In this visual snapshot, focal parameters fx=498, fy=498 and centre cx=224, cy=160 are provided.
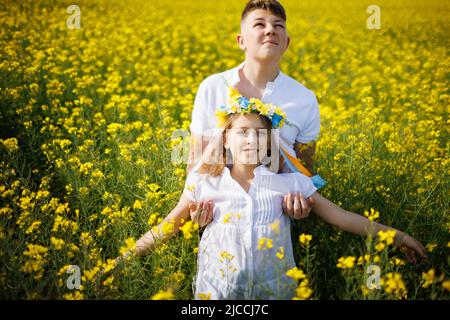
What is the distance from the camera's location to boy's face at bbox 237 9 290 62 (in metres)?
2.79

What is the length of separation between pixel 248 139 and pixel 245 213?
364 mm

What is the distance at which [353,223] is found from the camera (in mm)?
2508

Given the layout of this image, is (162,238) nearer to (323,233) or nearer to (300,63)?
(323,233)

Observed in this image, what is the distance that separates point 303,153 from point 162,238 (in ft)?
3.47

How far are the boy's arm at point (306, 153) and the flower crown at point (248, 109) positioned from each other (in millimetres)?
448

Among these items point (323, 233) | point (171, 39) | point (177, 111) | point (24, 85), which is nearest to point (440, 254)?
point (323, 233)

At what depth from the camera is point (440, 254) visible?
272 cm

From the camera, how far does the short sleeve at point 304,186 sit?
2.55 metres

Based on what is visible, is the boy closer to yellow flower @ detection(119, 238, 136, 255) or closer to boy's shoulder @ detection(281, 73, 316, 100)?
boy's shoulder @ detection(281, 73, 316, 100)

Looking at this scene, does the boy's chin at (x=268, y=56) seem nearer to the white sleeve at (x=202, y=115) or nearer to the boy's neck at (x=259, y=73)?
the boy's neck at (x=259, y=73)

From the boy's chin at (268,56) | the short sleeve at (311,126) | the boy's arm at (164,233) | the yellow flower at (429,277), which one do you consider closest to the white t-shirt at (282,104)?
the short sleeve at (311,126)

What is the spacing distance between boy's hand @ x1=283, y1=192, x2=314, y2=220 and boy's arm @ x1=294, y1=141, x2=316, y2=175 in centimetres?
62

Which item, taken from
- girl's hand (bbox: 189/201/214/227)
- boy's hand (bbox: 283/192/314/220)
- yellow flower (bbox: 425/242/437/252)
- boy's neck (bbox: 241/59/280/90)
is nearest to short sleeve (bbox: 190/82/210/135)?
boy's neck (bbox: 241/59/280/90)
